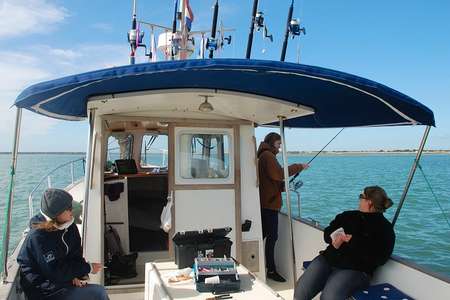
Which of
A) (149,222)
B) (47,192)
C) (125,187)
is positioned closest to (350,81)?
(47,192)

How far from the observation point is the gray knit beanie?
2.55m

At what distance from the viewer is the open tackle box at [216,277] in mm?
2660

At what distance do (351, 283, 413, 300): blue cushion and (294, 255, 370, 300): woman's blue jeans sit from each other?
69 millimetres

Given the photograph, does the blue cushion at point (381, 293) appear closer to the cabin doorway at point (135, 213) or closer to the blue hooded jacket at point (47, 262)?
the blue hooded jacket at point (47, 262)

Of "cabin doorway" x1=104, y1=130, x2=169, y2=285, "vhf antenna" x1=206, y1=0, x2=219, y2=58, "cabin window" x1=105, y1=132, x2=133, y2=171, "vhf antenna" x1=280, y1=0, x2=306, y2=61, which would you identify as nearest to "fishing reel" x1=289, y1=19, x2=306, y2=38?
"vhf antenna" x1=280, y1=0, x2=306, y2=61

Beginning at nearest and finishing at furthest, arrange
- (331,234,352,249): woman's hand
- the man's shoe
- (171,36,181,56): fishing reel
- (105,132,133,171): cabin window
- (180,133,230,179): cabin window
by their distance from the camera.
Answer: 1. (331,234,352,249): woman's hand
2. (180,133,230,179): cabin window
3. the man's shoe
4. (171,36,181,56): fishing reel
5. (105,132,133,171): cabin window

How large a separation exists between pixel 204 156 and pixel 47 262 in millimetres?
2358

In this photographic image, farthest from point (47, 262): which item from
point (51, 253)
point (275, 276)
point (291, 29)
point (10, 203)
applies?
point (291, 29)

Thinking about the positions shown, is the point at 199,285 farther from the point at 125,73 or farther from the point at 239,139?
the point at 239,139

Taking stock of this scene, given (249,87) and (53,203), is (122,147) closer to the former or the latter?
(249,87)

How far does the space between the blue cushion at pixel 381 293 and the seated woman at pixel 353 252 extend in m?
0.07

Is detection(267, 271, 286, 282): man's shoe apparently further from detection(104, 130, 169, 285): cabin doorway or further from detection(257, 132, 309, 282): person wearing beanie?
detection(104, 130, 169, 285): cabin doorway

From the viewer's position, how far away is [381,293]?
3.04 meters

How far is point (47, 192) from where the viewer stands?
102 inches
